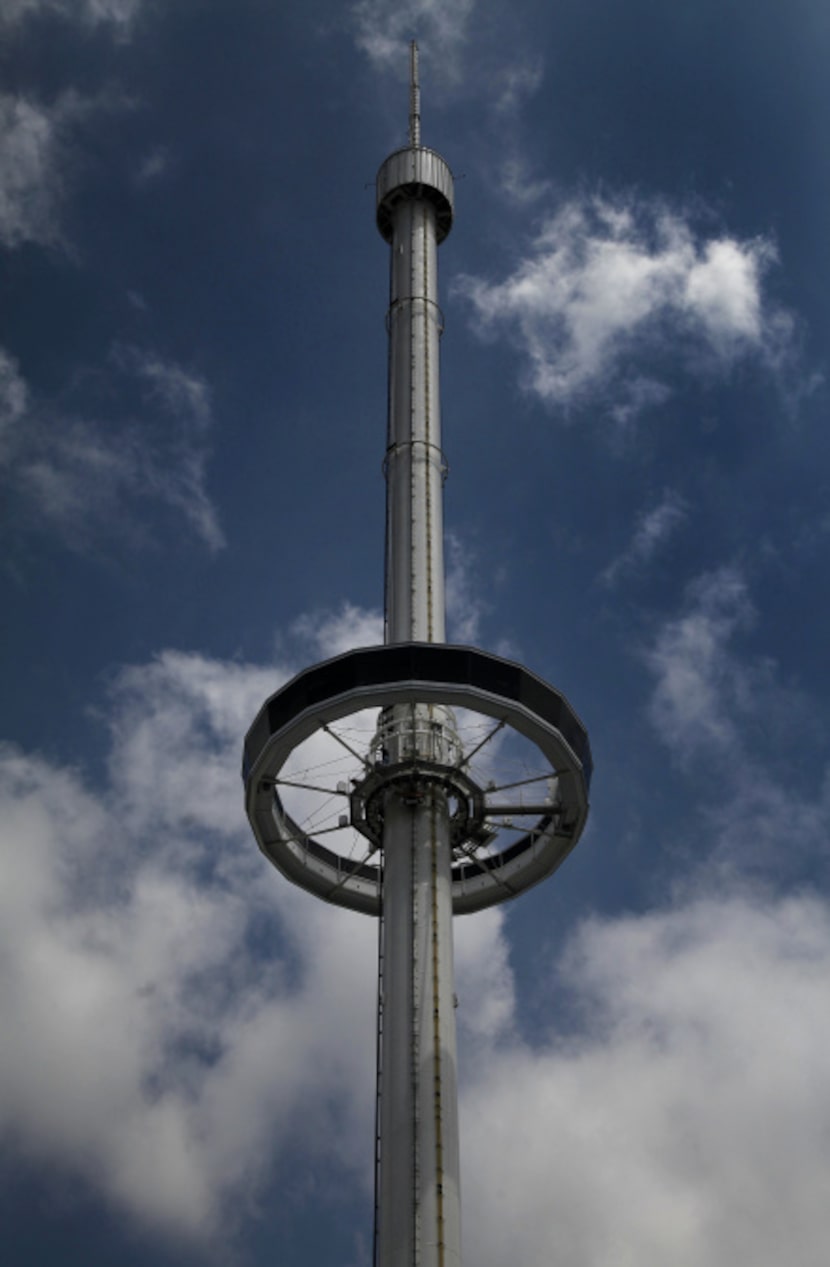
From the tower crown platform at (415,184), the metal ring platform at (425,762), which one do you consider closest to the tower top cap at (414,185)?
the tower crown platform at (415,184)

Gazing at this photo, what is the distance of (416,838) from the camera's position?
166 feet

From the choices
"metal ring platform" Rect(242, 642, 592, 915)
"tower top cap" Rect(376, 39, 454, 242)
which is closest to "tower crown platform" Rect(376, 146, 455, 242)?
"tower top cap" Rect(376, 39, 454, 242)

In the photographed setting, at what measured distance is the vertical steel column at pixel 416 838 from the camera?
1710 inches

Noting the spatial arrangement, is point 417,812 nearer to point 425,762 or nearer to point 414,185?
point 425,762

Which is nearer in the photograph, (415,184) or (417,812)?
(417,812)

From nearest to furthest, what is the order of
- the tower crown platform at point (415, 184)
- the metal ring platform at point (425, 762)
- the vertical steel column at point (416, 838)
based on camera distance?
the vertical steel column at point (416, 838) < the metal ring platform at point (425, 762) < the tower crown platform at point (415, 184)

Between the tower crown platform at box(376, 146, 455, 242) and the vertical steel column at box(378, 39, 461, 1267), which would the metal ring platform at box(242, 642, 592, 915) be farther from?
the tower crown platform at box(376, 146, 455, 242)

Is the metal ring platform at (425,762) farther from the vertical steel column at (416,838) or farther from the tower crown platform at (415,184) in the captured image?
the tower crown platform at (415,184)

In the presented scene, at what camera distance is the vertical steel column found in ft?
143

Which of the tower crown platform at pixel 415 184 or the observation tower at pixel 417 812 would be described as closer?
the observation tower at pixel 417 812

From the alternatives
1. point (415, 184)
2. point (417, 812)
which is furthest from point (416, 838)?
point (415, 184)

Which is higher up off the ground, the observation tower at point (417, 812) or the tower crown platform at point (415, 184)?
the tower crown platform at point (415, 184)

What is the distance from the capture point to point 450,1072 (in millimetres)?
45969

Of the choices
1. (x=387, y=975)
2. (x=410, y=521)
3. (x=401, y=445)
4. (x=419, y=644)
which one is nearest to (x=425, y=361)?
(x=401, y=445)
